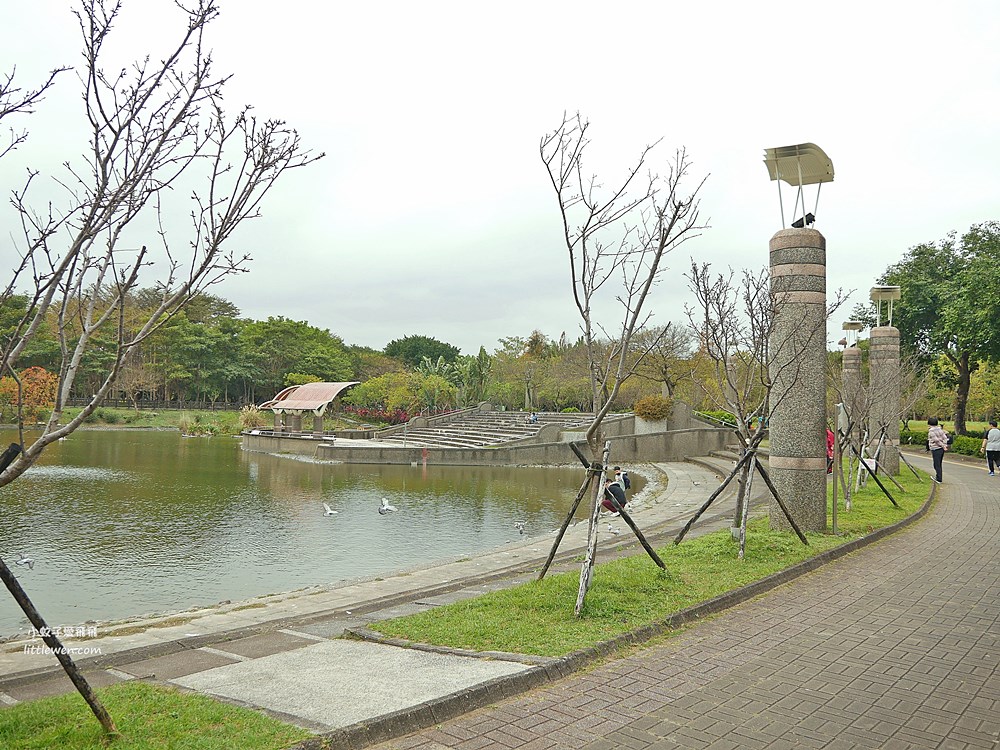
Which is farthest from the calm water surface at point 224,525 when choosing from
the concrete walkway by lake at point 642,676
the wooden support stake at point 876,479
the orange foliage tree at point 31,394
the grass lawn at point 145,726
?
the orange foliage tree at point 31,394

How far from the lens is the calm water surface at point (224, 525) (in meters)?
9.10

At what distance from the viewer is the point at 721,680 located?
5047mm

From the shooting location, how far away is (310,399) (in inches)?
1436

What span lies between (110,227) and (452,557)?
7.56 metres

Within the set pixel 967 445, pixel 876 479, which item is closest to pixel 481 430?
pixel 967 445

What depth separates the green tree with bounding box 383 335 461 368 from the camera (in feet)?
254

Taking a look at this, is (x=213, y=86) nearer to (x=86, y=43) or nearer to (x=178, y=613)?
(x=86, y=43)

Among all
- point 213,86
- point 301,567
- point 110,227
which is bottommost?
point 301,567

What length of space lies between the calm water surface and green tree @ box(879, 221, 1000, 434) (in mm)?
14526

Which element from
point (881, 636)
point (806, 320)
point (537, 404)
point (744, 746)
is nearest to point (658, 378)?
point (537, 404)

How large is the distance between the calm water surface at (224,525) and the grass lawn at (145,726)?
4009mm

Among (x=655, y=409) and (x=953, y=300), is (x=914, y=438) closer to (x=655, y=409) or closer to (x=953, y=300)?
(x=953, y=300)

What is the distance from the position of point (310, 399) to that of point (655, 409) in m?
16.7

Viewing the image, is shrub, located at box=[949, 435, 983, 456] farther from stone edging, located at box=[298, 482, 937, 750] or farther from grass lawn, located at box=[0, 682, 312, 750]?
grass lawn, located at box=[0, 682, 312, 750]
